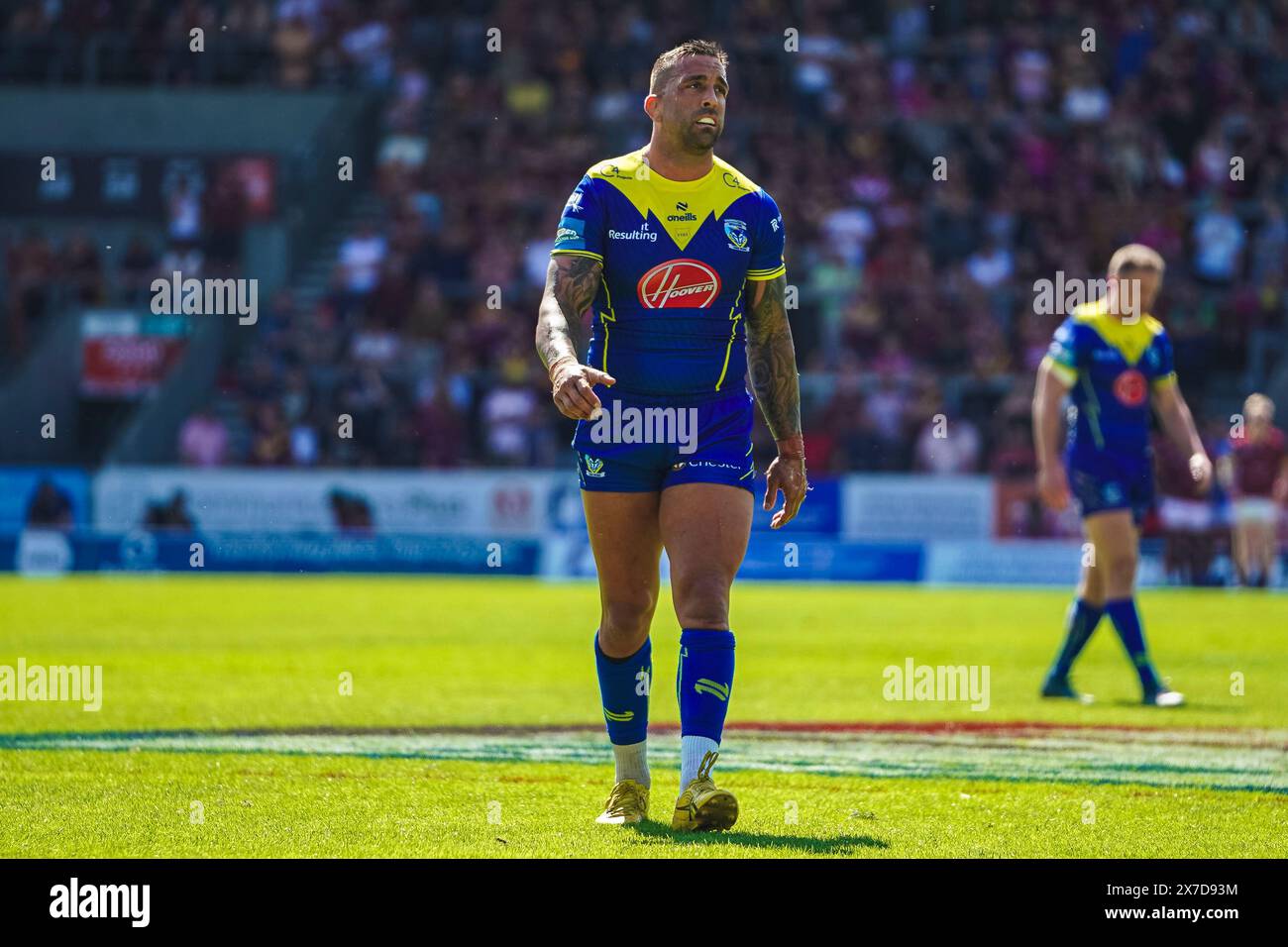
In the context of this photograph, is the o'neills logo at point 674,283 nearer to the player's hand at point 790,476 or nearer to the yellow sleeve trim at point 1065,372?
the player's hand at point 790,476

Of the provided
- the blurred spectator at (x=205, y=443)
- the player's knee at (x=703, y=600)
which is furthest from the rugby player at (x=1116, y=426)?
the blurred spectator at (x=205, y=443)

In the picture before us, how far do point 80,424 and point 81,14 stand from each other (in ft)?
27.0

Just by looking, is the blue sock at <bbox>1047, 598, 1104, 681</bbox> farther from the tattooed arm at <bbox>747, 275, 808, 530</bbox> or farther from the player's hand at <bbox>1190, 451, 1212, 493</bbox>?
the tattooed arm at <bbox>747, 275, 808, 530</bbox>

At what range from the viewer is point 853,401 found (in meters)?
28.6

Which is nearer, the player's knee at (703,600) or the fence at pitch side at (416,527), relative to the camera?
the player's knee at (703,600)

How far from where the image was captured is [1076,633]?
42.3ft

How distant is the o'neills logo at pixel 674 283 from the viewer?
7391 millimetres

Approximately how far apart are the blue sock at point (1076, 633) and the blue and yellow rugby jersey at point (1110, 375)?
1007 millimetres

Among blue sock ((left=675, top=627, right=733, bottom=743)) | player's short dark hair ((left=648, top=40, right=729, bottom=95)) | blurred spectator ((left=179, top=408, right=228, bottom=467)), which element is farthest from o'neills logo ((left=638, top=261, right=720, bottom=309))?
blurred spectator ((left=179, top=408, right=228, bottom=467))

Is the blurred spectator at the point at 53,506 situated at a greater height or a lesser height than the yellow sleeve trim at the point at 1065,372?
lesser

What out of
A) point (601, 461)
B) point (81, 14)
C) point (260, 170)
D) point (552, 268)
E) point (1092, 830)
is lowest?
point (1092, 830)

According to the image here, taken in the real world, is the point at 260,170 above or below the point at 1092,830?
above
